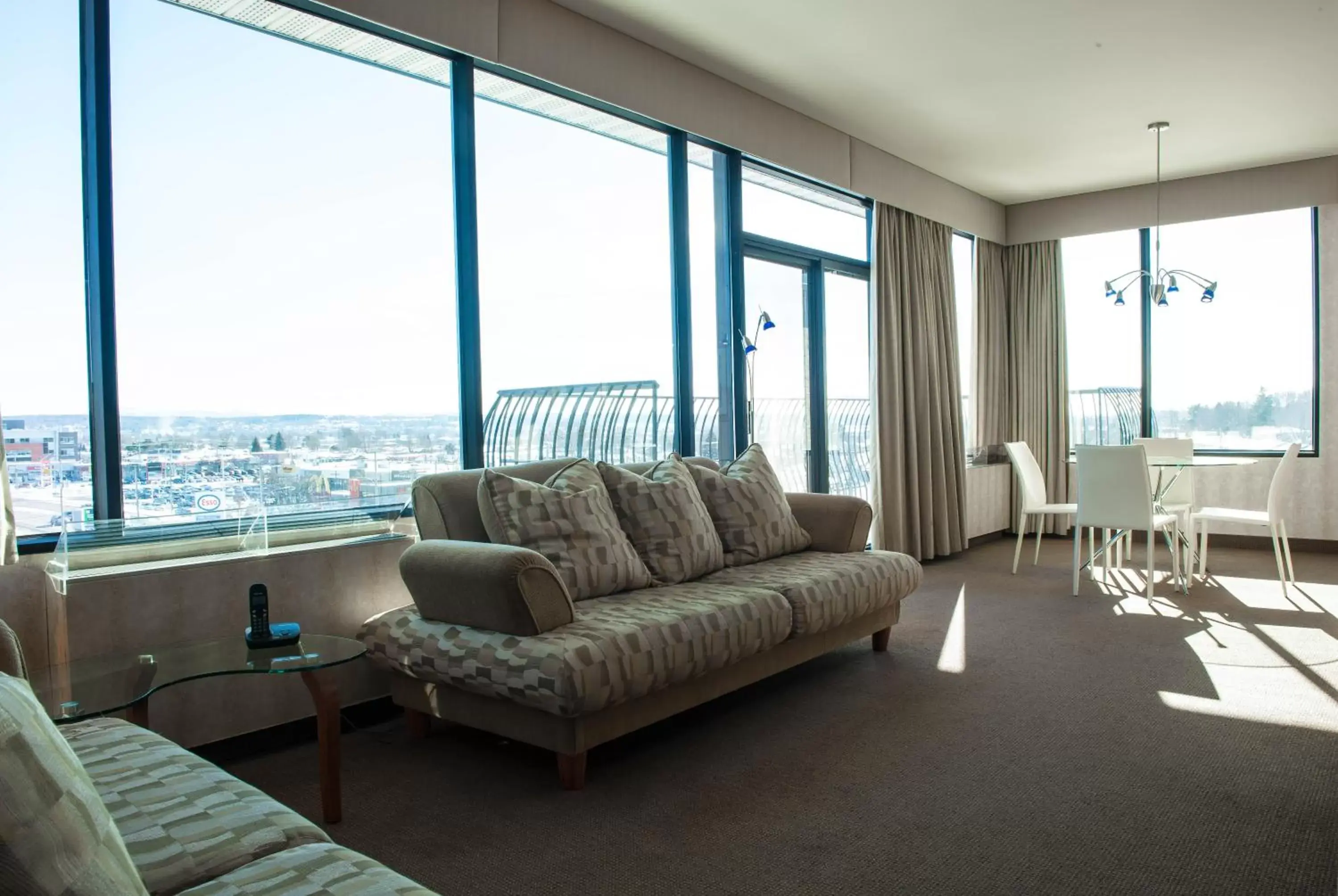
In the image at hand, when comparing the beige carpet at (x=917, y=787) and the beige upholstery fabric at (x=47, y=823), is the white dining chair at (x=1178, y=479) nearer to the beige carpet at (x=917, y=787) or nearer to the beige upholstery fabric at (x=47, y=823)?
the beige carpet at (x=917, y=787)

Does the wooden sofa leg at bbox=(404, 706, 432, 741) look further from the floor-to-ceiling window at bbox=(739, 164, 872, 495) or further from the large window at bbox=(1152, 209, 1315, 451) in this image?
the large window at bbox=(1152, 209, 1315, 451)

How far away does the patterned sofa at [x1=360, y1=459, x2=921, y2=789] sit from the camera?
2510 mm

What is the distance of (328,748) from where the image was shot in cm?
235

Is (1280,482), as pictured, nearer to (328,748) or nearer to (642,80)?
(642,80)

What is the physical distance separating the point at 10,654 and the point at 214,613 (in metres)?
0.97

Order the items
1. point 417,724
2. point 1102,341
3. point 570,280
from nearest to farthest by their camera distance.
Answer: point 417,724, point 570,280, point 1102,341

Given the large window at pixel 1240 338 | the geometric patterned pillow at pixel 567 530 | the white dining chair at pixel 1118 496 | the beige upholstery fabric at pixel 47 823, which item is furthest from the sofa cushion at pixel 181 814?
the large window at pixel 1240 338

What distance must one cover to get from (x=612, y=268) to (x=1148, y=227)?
16.6ft

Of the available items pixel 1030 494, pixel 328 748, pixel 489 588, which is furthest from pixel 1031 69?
pixel 328 748

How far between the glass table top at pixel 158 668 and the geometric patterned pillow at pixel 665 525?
1220 mm

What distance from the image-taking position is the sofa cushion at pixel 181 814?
130 centimetres

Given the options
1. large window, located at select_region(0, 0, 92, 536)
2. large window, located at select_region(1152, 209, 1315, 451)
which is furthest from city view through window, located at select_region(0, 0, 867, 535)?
large window, located at select_region(1152, 209, 1315, 451)

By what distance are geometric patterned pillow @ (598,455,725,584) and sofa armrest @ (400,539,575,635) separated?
28.9 inches

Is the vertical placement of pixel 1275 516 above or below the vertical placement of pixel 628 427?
below
